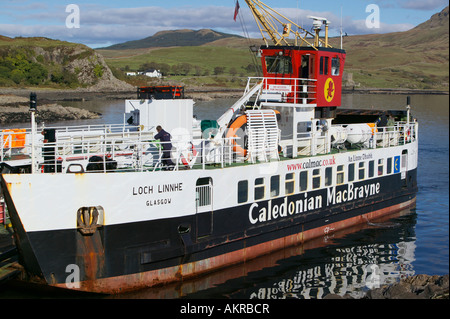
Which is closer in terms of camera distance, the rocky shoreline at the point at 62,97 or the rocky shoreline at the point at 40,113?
the rocky shoreline at the point at 40,113

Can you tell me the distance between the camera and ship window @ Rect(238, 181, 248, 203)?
1939 cm

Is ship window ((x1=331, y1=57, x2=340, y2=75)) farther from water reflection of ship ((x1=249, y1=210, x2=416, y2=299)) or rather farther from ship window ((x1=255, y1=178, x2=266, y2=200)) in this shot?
ship window ((x1=255, y1=178, x2=266, y2=200))

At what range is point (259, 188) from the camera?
66.1 ft

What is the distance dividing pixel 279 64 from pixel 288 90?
1.74 metres

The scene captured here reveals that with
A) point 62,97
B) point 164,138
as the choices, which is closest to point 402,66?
point 62,97

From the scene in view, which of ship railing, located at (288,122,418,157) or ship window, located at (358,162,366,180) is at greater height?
ship railing, located at (288,122,418,157)

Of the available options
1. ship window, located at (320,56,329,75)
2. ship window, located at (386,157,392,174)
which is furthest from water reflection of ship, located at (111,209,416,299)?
ship window, located at (320,56,329,75)

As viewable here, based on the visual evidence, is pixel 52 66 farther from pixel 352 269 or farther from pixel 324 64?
pixel 352 269

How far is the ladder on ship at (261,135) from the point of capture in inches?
794

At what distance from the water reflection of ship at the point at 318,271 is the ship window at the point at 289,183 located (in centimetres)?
221

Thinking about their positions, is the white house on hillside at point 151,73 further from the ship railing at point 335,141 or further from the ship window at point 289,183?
the ship window at point 289,183

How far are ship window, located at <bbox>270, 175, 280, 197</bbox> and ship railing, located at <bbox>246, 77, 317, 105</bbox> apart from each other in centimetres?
402

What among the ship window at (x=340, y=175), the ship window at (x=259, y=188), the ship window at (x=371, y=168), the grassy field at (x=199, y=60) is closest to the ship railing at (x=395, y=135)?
the ship window at (x=371, y=168)

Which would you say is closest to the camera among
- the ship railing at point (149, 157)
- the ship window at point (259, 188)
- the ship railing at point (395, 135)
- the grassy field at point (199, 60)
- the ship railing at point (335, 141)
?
the ship railing at point (149, 157)
